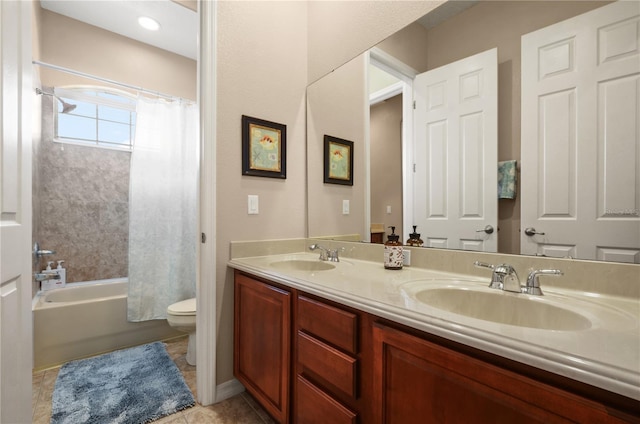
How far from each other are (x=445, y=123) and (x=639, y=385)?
42.6 inches

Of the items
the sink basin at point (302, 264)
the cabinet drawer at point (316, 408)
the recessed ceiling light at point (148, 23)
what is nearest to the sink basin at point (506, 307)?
the cabinet drawer at point (316, 408)

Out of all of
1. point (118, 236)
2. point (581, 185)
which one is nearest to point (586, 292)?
point (581, 185)

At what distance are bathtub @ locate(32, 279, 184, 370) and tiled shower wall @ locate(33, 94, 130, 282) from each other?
0.29 m

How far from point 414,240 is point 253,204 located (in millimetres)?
971

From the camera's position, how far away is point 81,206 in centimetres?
267

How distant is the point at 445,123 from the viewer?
1282mm

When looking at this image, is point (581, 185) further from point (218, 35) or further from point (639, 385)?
point (218, 35)

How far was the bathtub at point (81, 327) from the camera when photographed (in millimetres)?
1995

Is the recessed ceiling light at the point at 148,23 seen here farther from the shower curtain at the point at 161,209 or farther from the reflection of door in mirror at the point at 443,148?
the reflection of door in mirror at the point at 443,148

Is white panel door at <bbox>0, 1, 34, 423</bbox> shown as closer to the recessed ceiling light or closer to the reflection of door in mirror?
the reflection of door in mirror

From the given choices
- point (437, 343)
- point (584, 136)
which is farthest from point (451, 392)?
point (584, 136)

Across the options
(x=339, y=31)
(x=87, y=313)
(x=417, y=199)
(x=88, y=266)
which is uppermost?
(x=339, y=31)

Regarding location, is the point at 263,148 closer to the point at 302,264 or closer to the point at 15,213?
Result: the point at 302,264

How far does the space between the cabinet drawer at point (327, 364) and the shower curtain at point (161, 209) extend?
5.94ft
